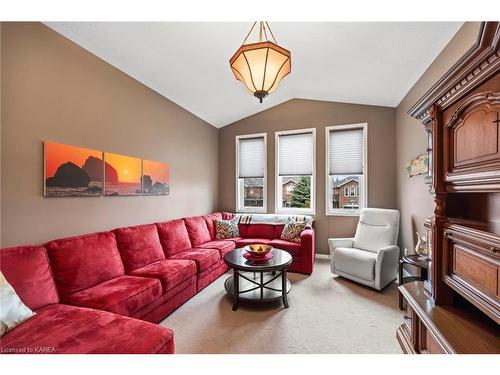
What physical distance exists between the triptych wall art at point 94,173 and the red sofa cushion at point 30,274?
59cm

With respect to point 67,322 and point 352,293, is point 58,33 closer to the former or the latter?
point 67,322

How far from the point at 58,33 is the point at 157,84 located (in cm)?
125

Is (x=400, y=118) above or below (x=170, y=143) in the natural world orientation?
above

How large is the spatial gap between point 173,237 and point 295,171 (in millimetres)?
2766

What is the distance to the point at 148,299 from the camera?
6.76 feet

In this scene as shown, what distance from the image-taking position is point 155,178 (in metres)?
3.40

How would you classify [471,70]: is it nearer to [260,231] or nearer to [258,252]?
[258,252]

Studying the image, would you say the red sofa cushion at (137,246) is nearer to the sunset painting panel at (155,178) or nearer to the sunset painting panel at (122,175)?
the sunset painting panel at (122,175)

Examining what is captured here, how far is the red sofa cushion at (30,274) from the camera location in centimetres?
158

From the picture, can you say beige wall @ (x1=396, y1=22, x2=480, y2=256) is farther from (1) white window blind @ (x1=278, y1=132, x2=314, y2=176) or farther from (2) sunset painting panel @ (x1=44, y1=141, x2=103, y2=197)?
(2) sunset painting panel @ (x1=44, y1=141, x2=103, y2=197)

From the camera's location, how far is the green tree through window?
183 inches

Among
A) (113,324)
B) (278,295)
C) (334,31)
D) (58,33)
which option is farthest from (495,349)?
(58,33)

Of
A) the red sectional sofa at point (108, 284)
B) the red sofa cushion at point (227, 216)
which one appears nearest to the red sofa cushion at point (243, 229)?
the red sofa cushion at point (227, 216)

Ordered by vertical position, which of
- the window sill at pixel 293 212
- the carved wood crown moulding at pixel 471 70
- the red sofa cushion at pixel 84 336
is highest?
the carved wood crown moulding at pixel 471 70
